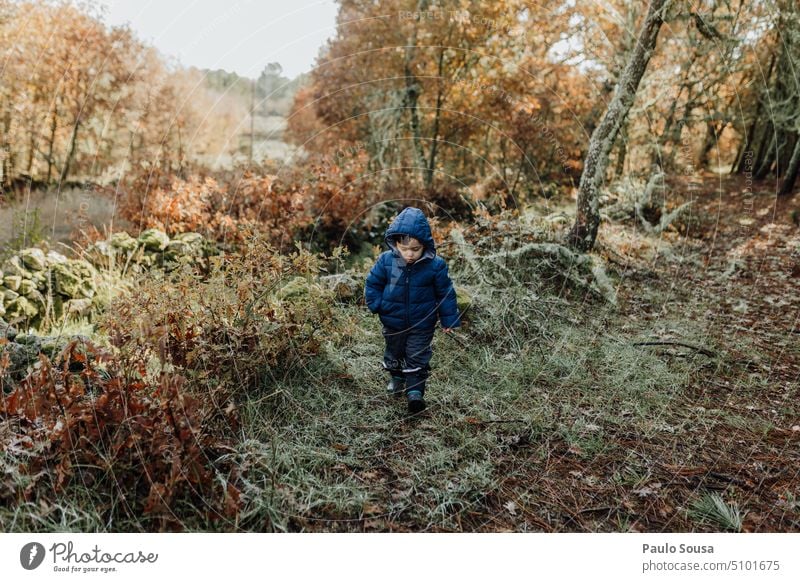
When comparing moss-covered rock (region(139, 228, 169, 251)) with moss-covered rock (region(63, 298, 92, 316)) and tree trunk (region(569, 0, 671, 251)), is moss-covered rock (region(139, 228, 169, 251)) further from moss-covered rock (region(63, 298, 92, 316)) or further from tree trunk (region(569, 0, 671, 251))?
tree trunk (region(569, 0, 671, 251))

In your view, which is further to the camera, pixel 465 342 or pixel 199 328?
pixel 465 342

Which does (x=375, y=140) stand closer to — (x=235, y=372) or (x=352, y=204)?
(x=352, y=204)

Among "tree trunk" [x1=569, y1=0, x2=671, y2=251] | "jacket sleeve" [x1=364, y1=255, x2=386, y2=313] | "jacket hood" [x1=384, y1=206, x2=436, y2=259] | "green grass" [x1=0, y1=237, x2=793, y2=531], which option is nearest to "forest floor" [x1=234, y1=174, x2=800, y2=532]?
"green grass" [x1=0, y1=237, x2=793, y2=531]

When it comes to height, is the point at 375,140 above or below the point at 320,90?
below

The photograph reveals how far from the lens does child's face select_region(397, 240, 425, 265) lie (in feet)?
11.4

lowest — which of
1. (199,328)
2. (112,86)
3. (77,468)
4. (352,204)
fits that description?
(77,468)

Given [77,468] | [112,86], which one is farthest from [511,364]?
[112,86]

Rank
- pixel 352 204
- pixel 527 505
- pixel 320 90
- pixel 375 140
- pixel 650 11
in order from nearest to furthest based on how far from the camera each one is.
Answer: pixel 527 505 < pixel 650 11 < pixel 352 204 < pixel 375 140 < pixel 320 90

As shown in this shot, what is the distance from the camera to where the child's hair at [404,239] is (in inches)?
136

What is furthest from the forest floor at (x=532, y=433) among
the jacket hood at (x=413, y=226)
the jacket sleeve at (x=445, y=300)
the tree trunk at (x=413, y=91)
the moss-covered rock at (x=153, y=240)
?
the tree trunk at (x=413, y=91)

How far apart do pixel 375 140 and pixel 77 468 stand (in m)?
9.70

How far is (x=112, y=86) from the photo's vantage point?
1158 centimetres

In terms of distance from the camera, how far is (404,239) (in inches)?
138

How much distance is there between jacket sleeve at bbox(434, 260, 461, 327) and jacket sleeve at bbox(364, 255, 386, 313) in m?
0.39
